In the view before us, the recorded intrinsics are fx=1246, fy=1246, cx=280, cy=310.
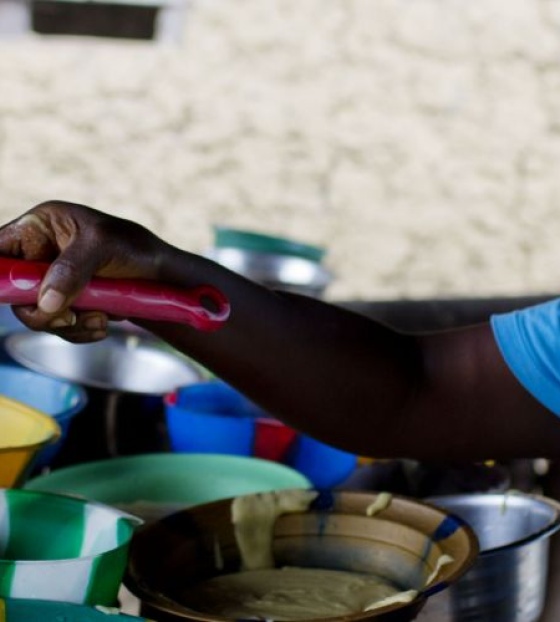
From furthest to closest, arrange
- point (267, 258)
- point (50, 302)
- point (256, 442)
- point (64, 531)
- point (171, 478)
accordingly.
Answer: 1. point (267, 258)
2. point (256, 442)
3. point (171, 478)
4. point (64, 531)
5. point (50, 302)

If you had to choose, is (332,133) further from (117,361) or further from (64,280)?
(64,280)

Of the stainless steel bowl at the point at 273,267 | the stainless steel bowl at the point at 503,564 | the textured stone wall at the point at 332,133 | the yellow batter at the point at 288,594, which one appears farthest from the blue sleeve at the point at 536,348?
Answer: the textured stone wall at the point at 332,133

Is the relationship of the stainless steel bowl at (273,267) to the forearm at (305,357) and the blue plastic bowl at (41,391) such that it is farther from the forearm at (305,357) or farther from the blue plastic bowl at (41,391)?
the forearm at (305,357)

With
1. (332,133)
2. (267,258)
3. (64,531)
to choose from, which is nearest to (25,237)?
(64,531)

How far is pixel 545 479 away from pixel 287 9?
353 centimetres

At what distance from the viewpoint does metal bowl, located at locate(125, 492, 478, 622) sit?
1234mm

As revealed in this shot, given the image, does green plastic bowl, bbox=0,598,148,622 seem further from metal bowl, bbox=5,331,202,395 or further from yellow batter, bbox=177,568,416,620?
metal bowl, bbox=5,331,202,395

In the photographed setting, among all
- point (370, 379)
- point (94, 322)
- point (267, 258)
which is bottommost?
point (267, 258)

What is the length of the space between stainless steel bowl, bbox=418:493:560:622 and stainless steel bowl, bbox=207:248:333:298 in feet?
3.45

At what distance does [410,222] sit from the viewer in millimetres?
5555

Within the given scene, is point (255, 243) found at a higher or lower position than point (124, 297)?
lower

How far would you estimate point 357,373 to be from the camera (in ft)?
4.69

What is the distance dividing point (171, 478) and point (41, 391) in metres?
Answer: 0.24

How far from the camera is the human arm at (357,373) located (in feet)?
4.35
